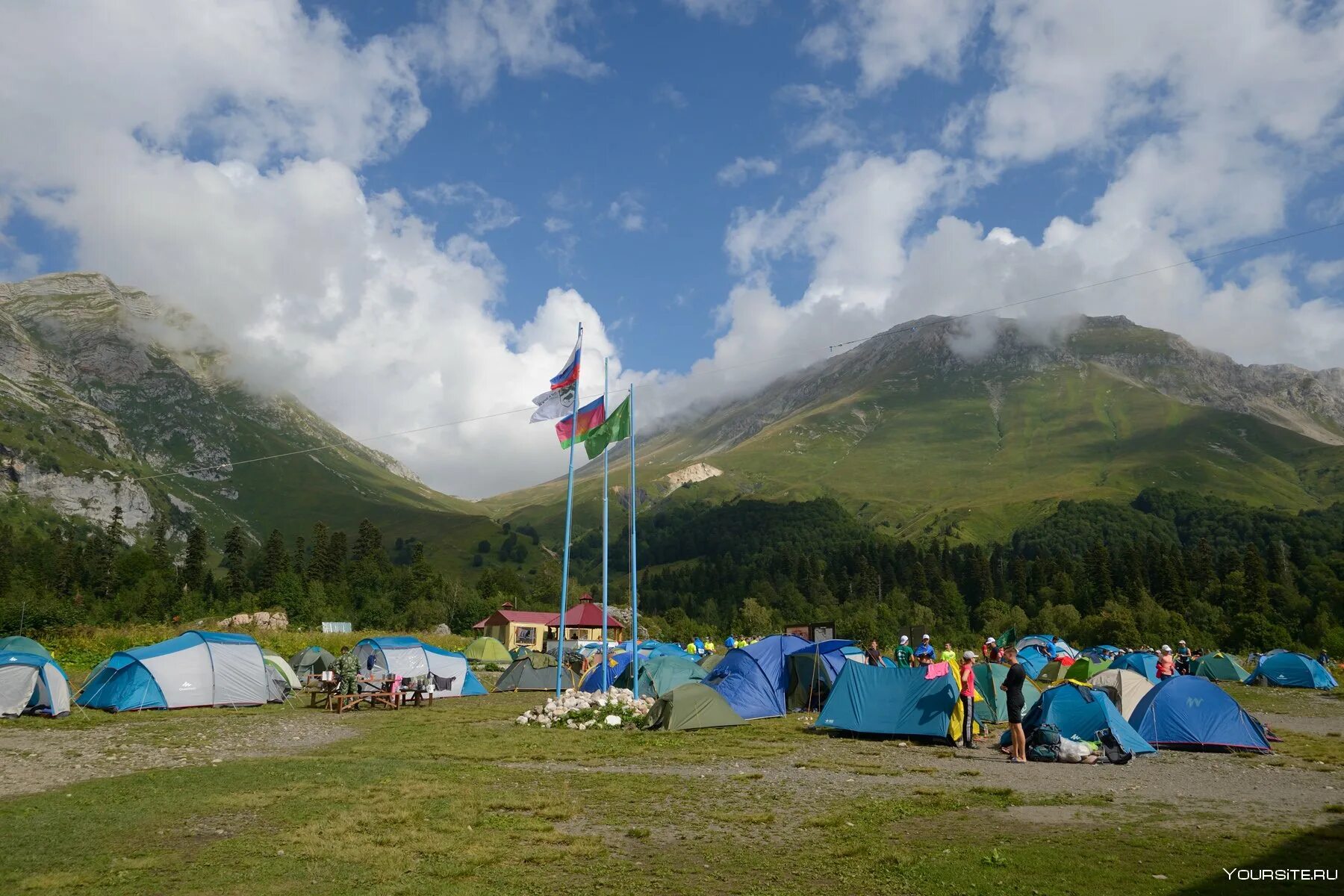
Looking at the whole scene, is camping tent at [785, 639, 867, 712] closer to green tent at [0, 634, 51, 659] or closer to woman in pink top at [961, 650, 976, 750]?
woman in pink top at [961, 650, 976, 750]

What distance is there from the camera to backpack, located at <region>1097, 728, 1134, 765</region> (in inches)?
647

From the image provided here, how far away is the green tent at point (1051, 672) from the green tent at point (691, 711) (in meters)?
21.8

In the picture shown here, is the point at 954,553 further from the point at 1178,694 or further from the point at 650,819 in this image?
the point at 650,819

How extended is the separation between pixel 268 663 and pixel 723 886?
28331 mm

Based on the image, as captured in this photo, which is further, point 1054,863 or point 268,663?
point 268,663

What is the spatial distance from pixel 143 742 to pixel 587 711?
422 inches

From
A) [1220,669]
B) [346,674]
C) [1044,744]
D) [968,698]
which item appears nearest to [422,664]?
[346,674]

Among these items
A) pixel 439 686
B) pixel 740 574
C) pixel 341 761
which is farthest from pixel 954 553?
pixel 341 761

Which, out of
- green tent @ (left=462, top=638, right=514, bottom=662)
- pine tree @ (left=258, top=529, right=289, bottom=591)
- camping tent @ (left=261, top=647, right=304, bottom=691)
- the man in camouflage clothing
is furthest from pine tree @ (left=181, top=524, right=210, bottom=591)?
the man in camouflage clothing

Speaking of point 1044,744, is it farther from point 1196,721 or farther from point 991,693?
point 991,693

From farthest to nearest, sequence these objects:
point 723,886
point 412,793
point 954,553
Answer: point 954,553 → point 412,793 → point 723,886

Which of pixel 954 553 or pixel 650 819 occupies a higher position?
pixel 954 553

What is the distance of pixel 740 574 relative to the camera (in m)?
179

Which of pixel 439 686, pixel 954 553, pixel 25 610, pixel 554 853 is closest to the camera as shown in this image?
pixel 554 853
